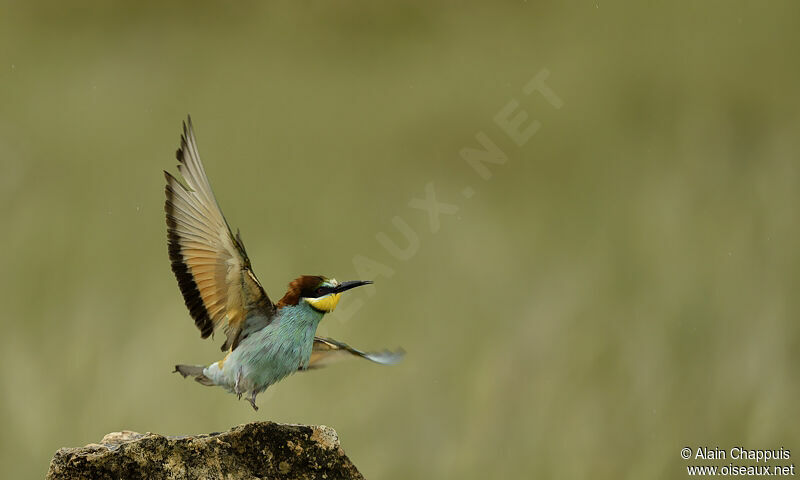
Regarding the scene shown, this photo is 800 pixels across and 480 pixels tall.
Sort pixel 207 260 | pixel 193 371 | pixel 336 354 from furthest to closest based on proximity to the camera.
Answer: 1. pixel 336 354
2. pixel 193 371
3. pixel 207 260

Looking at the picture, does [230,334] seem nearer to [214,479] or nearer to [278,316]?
[278,316]

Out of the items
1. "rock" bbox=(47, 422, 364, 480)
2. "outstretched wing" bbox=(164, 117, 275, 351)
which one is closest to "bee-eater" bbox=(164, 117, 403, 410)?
"outstretched wing" bbox=(164, 117, 275, 351)

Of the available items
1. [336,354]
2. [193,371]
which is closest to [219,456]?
[193,371]

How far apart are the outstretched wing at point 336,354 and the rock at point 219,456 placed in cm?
35

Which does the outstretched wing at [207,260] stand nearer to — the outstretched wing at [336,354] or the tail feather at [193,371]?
the tail feather at [193,371]

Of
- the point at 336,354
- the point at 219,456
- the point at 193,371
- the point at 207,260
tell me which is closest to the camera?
the point at 219,456

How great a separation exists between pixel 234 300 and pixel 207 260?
0.38 feet

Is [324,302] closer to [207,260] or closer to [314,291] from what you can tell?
[314,291]

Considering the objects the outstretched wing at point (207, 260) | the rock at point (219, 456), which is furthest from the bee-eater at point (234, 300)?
the rock at point (219, 456)

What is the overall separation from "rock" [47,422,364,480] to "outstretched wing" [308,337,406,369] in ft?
1.15

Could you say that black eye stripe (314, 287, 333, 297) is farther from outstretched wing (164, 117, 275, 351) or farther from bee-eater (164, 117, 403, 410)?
outstretched wing (164, 117, 275, 351)

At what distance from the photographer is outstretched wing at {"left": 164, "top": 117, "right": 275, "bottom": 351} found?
2117mm

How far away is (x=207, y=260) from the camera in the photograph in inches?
86.5

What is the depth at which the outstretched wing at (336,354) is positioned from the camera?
2393mm
